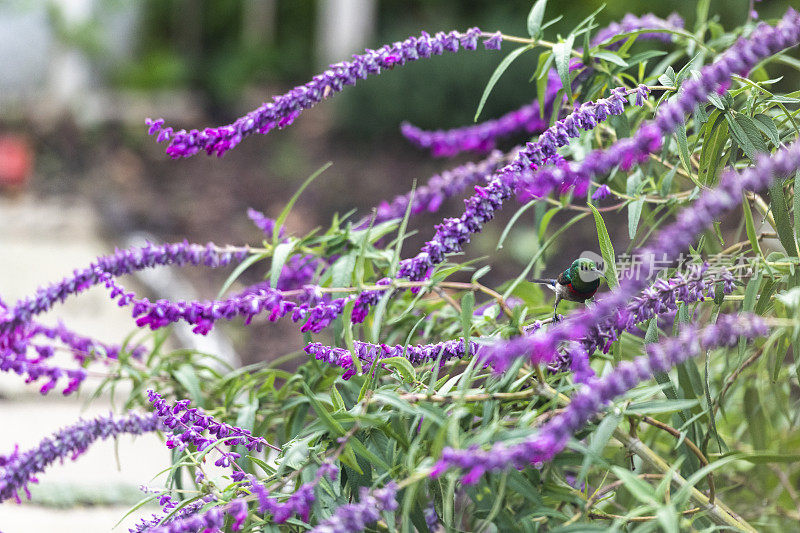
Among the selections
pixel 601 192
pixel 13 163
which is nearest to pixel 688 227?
pixel 601 192

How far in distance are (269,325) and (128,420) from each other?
279 cm

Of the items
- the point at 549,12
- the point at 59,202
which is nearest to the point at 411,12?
the point at 549,12

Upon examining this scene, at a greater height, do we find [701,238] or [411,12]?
[411,12]

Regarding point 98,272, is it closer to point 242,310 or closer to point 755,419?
point 242,310

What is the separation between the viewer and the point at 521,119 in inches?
52.2

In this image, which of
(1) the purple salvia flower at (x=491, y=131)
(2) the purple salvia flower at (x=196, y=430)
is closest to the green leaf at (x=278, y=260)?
(2) the purple salvia flower at (x=196, y=430)

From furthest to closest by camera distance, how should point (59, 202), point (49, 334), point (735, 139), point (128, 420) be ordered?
point (59, 202) < point (49, 334) < point (128, 420) < point (735, 139)

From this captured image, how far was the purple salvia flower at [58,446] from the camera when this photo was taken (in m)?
0.91

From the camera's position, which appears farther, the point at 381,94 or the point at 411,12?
the point at 411,12

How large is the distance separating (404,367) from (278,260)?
26 centimetres

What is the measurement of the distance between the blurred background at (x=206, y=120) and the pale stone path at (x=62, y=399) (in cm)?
2

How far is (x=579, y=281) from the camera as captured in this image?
0.94m

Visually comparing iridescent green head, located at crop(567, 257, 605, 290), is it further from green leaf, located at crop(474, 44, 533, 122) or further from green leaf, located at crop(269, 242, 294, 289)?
green leaf, located at crop(269, 242, 294, 289)

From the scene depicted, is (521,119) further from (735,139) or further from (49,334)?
(49,334)
